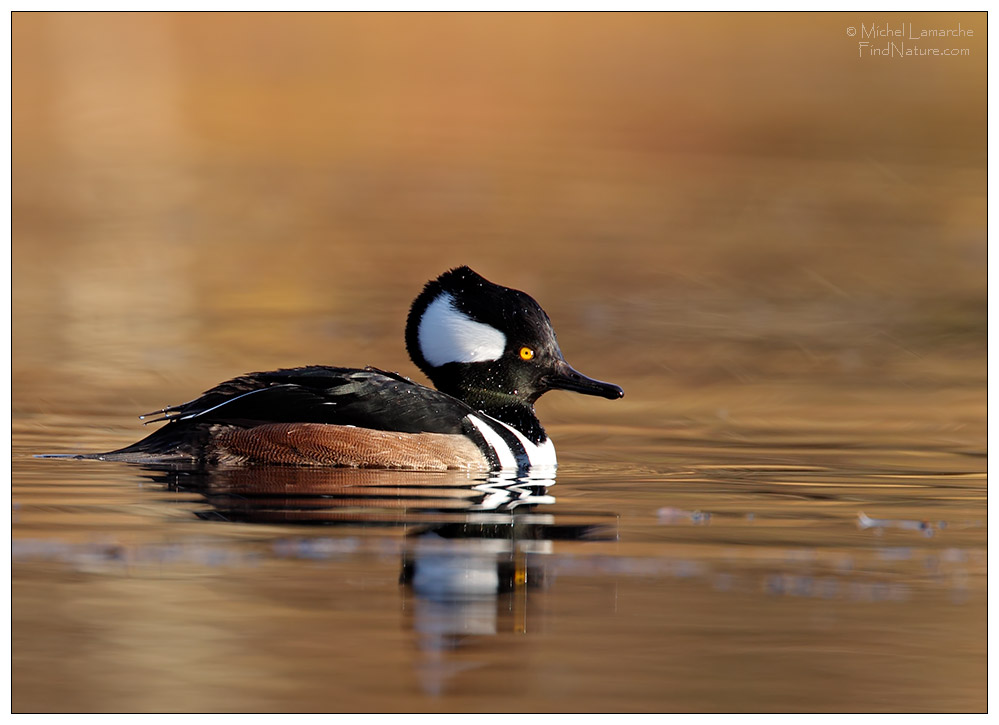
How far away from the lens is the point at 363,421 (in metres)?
9.65

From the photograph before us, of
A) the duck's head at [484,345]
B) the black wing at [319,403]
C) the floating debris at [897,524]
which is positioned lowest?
the floating debris at [897,524]

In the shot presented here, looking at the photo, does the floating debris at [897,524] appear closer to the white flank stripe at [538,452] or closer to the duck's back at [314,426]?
the white flank stripe at [538,452]

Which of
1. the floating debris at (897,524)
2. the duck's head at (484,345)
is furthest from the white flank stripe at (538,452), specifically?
the floating debris at (897,524)

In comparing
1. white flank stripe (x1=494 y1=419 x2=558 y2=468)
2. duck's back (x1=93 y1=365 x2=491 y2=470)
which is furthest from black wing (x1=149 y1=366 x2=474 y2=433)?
white flank stripe (x1=494 y1=419 x2=558 y2=468)

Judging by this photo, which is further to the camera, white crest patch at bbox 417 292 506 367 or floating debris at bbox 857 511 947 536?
white crest patch at bbox 417 292 506 367

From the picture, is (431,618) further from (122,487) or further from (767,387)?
(767,387)

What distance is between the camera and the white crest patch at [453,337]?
10414 mm

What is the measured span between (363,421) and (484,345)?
48.9 inches

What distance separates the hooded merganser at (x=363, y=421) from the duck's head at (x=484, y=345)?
0.01 m

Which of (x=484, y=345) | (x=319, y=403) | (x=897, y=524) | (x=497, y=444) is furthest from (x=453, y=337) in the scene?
(x=897, y=524)

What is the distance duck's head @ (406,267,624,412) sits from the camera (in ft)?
34.2

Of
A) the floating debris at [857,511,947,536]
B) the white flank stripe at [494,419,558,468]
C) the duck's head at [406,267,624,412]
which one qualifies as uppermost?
the duck's head at [406,267,624,412]

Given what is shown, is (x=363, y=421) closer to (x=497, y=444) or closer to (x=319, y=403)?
(x=319, y=403)

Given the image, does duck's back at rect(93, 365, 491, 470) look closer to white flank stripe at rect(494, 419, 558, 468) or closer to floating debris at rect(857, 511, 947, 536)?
white flank stripe at rect(494, 419, 558, 468)
